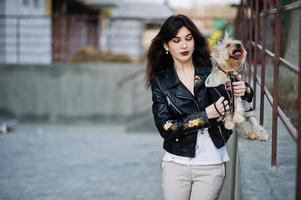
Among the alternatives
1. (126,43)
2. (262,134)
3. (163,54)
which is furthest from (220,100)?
(126,43)

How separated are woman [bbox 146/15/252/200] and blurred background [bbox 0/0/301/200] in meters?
0.18

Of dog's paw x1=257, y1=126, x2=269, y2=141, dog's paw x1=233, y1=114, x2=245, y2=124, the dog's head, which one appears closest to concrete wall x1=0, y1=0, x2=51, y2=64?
dog's paw x1=257, y1=126, x2=269, y2=141

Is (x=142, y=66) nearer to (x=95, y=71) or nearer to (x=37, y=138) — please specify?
(x=95, y=71)

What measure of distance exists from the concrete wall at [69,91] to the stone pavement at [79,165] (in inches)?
55.6

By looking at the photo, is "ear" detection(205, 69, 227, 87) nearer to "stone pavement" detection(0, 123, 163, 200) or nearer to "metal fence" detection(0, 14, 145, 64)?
"stone pavement" detection(0, 123, 163, 200)

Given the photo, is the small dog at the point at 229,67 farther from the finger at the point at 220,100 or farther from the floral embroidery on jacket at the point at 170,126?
the floral embroidery on jacket at the point at 170,126

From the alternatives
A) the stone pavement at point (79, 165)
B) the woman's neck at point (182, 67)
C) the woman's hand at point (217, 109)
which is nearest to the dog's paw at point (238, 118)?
the woman's hand at point (217, 109)

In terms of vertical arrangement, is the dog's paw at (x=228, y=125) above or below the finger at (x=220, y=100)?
below

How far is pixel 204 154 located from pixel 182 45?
604 mm

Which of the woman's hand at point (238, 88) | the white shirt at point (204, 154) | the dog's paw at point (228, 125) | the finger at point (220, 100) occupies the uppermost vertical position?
the woman's hand at point (238, 88)

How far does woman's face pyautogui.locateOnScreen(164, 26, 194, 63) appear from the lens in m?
3.27

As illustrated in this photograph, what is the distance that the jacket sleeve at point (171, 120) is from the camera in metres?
3.12

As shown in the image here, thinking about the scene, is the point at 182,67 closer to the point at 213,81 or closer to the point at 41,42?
the point at 213,81

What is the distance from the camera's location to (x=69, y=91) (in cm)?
1405
